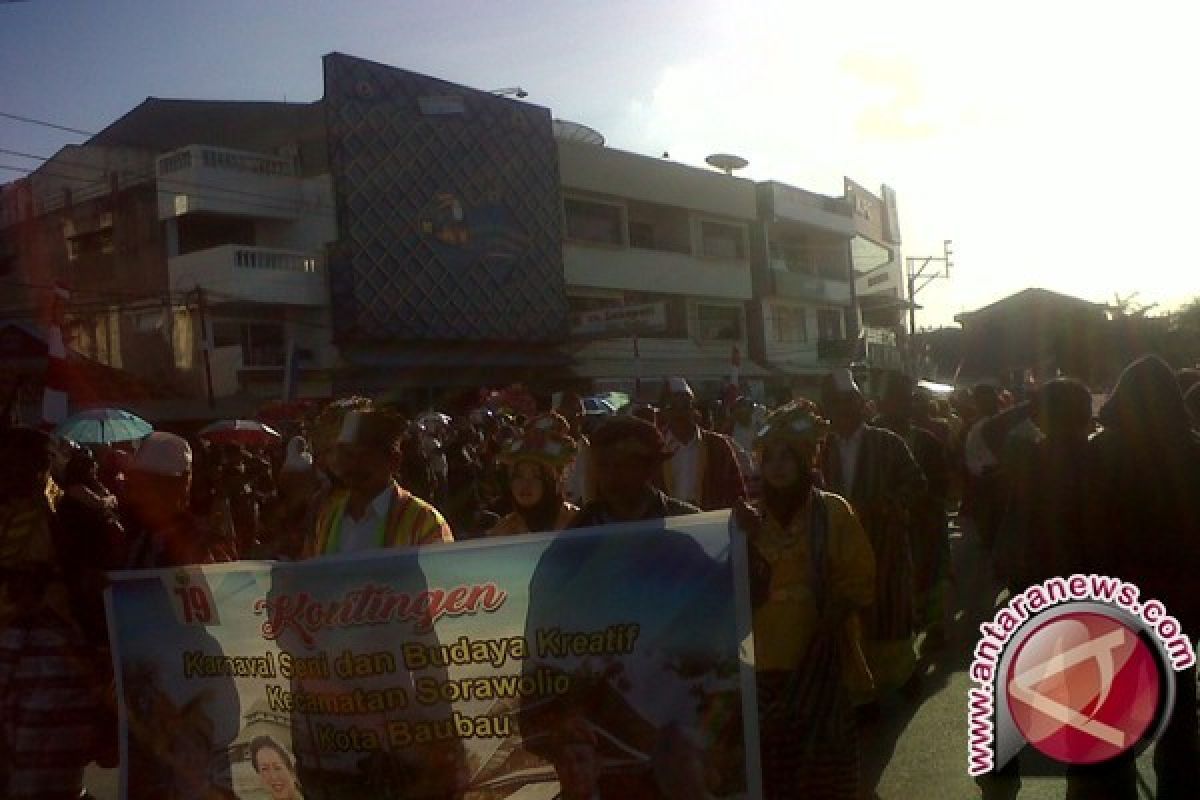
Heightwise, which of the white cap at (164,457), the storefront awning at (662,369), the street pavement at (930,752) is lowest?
the street pavement at (930,752)

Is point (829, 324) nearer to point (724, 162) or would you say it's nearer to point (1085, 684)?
point (724, 162)

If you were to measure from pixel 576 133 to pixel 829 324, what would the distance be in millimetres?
15986

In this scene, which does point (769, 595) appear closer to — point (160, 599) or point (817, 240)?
point (160, 599)

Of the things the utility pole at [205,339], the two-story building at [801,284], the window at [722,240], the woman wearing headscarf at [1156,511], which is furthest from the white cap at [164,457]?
the two-story building at [801,284]

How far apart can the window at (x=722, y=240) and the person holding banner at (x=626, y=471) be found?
128ft

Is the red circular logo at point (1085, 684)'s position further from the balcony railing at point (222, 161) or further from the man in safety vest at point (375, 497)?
the balcony railing at point (222, 161)

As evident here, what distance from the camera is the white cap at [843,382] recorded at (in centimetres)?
631

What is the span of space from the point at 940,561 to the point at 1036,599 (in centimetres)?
431

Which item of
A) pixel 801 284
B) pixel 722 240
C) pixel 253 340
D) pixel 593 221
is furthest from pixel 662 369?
pixel 253 340

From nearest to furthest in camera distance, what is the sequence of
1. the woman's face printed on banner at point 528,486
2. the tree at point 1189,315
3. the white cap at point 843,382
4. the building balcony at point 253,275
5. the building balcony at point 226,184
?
the woman's face printed on banner at point 528,486 < the white cap at point 843,382 < the building balcony at point 253,275 < the building balcony at point 226,184 < the tree at point 1189,315

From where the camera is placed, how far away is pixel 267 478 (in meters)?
12.0

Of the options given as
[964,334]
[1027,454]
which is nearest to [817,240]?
[964,334]

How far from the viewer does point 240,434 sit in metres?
14.1

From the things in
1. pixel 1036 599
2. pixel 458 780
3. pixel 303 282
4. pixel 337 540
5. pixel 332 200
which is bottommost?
pixel 458 780
